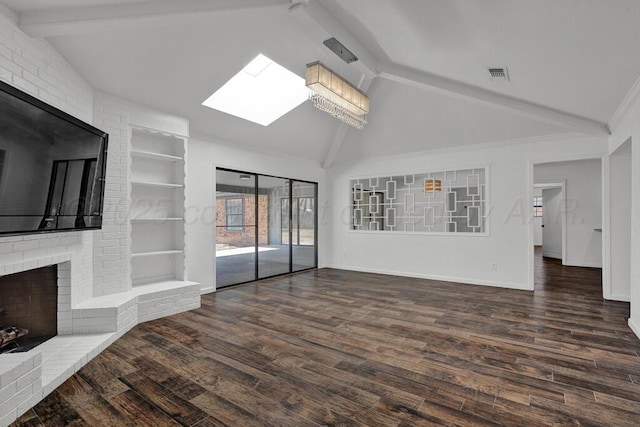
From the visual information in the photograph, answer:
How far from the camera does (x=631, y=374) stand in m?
2.51

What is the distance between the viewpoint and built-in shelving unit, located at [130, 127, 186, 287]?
13.8ft

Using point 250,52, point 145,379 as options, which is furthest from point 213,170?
point 145,379

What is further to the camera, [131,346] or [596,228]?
[596,228]

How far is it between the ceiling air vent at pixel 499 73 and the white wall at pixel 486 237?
2333 millimetres

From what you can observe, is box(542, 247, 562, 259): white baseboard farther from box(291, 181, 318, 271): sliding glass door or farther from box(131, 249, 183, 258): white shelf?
box(131, 249, 183, 258): white shelf

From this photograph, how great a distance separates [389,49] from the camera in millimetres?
3539

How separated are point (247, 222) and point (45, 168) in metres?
3.59

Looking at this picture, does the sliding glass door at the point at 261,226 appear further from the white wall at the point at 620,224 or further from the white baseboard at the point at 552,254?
the white baseboard at the point at 552,254

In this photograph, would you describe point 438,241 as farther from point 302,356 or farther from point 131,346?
point 131,346

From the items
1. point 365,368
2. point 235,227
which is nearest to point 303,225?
point 235,227

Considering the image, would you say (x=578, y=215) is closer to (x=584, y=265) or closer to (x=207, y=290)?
(x=584, y=265)

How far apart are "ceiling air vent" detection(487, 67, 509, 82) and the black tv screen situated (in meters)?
3.95

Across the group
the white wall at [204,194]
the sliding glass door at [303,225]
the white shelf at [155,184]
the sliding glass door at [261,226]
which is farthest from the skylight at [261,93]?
the sliding glass door at [303,225]

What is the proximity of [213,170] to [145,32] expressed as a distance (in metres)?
2.37
